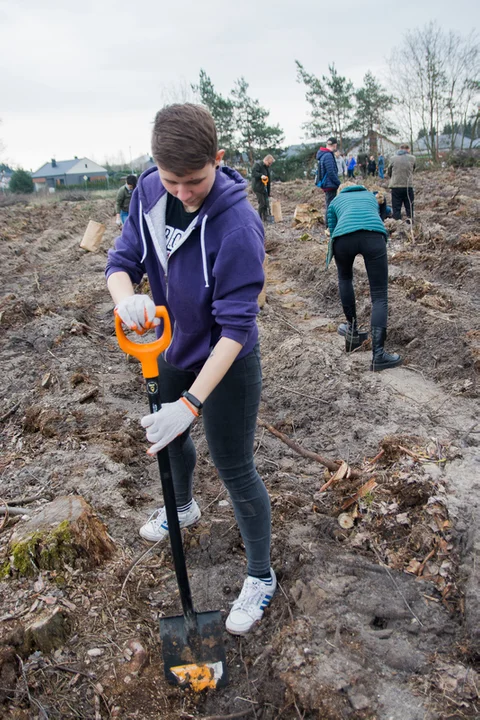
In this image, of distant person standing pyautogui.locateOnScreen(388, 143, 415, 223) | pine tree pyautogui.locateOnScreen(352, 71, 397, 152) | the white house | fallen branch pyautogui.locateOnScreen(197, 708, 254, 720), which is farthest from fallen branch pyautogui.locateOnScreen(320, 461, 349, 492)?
the white house

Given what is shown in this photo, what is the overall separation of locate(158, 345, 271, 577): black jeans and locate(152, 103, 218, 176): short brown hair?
26.6 inches

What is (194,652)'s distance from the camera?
1.95m

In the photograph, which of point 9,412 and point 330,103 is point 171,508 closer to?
point 9,412

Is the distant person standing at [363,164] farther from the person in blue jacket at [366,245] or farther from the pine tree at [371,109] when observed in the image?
the person in blue jacket at [366,245]

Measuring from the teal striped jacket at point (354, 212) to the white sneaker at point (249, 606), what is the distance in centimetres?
301

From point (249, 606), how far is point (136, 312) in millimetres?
1308

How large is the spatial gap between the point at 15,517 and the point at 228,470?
140cm

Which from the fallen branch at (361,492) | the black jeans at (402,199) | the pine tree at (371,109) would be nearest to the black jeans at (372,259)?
the fallen branch at (361,492)

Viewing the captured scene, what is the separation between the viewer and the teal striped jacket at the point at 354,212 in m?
4.29

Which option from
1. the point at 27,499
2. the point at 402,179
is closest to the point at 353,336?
the point at 27,499

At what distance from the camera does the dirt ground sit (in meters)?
1.88

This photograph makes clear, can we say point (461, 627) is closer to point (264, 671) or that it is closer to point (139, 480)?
point (264, 671)

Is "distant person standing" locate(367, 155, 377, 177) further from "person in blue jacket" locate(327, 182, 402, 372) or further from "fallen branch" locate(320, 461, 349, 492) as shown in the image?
"fallen branch" locate(320, 461, 349, 492)

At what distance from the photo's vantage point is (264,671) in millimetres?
1970
